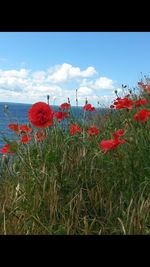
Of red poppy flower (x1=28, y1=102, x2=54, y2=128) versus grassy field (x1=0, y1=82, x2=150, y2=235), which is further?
red poppy flower (x1=28, y1=102, x2=54, y2=128)

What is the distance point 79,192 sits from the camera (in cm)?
307

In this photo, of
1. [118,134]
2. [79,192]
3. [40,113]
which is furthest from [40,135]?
[79,192]

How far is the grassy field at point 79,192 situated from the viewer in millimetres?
2773

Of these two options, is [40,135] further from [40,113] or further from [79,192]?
[79,192]

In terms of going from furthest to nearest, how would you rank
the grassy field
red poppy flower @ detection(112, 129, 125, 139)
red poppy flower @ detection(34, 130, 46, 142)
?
red poppy flower @ detection(34, 130, 46, 142) < red poppy flower @ detection(112, 129, 125, 139) < the grassy field

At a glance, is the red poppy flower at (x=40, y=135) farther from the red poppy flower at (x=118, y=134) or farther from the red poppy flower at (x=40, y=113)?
the red poppy flower at (x=118, y=134)

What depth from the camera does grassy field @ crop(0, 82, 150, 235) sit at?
2.77 metres

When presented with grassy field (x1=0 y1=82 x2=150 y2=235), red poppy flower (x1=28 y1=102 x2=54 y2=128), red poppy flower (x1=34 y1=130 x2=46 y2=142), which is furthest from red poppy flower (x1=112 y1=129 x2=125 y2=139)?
red poppy flower (x1=34 y1=130 x2=46 y2=142)

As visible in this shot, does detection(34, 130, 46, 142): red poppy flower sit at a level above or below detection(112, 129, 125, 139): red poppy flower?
below

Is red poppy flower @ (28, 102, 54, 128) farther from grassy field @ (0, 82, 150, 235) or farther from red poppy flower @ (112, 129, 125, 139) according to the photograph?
red poppy flower @ (112, 129, 125, 139)

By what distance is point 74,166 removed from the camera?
11.1 ft
